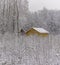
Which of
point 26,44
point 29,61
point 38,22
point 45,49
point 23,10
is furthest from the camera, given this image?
point 38,22

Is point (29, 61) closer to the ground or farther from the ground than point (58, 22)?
farther from the ground

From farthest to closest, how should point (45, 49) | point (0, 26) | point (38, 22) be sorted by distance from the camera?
point (38, 22), point (0, 26), point (45, 49)

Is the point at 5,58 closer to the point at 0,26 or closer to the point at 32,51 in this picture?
the point at 32,51

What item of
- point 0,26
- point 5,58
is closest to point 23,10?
point 0,26

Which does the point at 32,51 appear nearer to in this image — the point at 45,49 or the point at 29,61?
the point at 45,49

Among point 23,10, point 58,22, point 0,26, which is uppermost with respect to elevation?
point 23,10

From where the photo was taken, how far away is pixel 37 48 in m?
8.37

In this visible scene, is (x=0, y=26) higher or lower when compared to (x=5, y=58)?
lower

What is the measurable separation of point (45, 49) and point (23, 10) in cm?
1734

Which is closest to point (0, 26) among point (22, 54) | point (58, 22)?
point (22, 54)

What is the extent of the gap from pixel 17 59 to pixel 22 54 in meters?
0.68

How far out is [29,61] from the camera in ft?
21.8

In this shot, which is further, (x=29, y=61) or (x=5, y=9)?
(x=5, y=9)

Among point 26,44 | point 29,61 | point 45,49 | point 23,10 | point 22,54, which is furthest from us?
point 23,10
